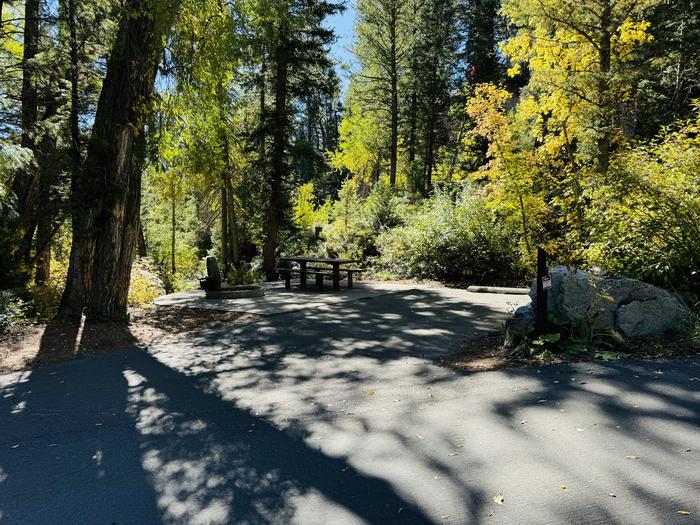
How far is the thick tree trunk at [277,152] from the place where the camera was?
1490cm

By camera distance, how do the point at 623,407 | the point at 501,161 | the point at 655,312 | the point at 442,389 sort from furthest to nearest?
the point at 501,161
the point at 655,312
the point at 442,389
the point at 623,407

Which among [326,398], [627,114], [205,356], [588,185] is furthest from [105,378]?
[627,114]

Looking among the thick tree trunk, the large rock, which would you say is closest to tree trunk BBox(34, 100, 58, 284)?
the thick tree trunk

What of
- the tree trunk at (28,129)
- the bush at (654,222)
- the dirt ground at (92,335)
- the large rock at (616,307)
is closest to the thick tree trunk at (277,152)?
the tree trunk at (28,129)

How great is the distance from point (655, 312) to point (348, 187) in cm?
1922

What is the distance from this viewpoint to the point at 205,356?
6145 mm

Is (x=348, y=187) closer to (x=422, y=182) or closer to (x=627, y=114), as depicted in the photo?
(x=422, y=182)

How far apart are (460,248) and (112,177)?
26.2 ft

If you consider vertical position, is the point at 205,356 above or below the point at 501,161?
below

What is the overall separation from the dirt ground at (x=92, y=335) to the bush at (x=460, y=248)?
5763mm

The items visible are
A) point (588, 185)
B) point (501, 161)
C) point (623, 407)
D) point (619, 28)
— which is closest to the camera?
point (623, 407)

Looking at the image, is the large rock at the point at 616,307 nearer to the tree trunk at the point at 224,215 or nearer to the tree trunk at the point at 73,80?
the tree trunk at the point at 73,80

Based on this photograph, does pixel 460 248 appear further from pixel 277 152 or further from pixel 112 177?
pixel 112 177

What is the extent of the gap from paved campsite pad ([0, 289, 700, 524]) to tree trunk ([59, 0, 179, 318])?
2571 millimetres
